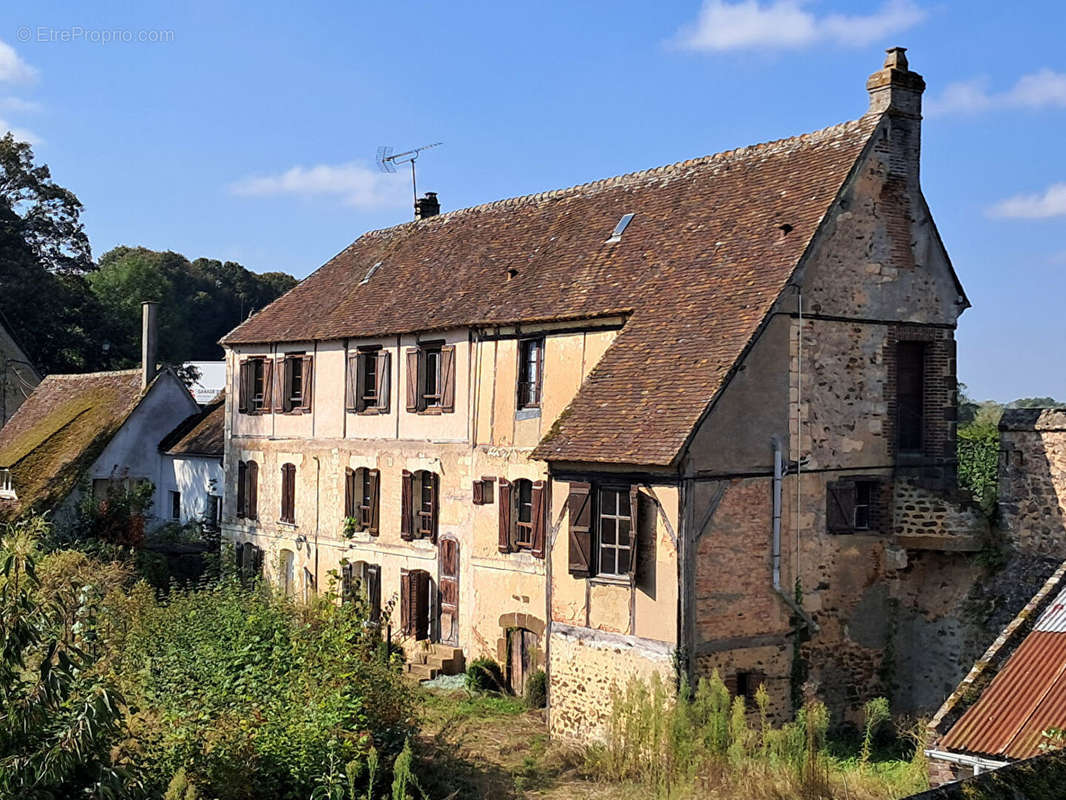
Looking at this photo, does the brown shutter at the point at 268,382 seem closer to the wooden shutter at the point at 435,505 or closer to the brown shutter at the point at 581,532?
the wooden shutter at the point at 435,505

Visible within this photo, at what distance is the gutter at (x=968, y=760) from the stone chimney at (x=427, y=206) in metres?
20.4

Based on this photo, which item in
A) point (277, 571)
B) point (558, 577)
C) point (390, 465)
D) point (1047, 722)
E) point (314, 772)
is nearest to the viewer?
point (1047, 722)

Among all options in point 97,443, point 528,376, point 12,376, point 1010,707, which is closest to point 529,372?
point 528,376

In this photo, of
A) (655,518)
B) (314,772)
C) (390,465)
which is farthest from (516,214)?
(314,772)

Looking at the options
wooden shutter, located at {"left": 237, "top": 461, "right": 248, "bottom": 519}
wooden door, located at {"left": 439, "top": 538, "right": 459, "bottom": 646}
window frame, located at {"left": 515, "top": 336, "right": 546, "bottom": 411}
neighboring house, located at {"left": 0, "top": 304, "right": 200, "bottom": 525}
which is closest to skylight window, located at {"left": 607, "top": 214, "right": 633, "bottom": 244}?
window frame, located at {"left": 515, "top": 336, "right": 546, "bottom": 411}

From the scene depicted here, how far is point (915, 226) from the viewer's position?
17.9m

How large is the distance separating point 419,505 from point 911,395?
31.9 feet

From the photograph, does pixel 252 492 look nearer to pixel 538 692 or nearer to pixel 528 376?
pixel 528 376

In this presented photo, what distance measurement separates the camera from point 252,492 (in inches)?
1084

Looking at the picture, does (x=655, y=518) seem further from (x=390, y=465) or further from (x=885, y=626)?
(x=390, y=465)

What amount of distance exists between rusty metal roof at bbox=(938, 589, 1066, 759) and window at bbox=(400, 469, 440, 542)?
12.6 meters

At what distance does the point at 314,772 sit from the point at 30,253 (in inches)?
1465

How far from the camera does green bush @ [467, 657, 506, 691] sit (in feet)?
64.7

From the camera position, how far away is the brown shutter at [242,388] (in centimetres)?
2752
